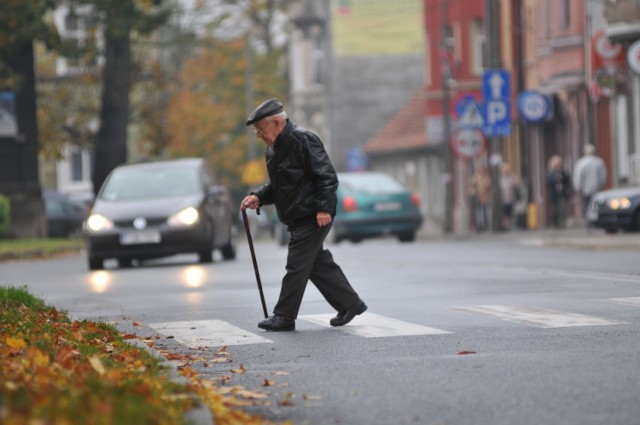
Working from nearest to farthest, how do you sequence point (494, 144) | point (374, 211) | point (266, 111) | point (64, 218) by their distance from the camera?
1. point (266, 111)
2. point (374, 211)
3. point (494, 144)
4. point (64, 218)

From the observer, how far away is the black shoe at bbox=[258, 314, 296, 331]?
12.9 meters

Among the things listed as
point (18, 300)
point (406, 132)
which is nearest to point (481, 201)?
point (406, 132)

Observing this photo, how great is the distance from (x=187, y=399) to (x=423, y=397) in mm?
1329

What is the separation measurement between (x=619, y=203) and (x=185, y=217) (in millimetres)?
9548

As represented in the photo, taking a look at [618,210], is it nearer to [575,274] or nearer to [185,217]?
[185,217]

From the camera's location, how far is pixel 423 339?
38.1 feet

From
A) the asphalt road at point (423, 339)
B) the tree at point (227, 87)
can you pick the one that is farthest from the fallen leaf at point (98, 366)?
the tree at point (227, 87)

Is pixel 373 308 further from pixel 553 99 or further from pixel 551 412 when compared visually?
pixel 553 99

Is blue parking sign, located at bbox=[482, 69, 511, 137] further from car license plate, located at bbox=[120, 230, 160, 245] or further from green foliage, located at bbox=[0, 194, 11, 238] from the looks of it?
car license plate, located at bbox=[120, 230, 160, 245]

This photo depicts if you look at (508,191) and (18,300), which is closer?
(18,300)

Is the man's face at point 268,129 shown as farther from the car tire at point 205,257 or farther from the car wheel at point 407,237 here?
the car wheel at point 407,237

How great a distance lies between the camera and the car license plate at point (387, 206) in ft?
120

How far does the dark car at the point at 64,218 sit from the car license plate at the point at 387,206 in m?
19.3

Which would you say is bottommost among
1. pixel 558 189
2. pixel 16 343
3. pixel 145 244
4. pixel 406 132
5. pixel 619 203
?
pixel 406 132
